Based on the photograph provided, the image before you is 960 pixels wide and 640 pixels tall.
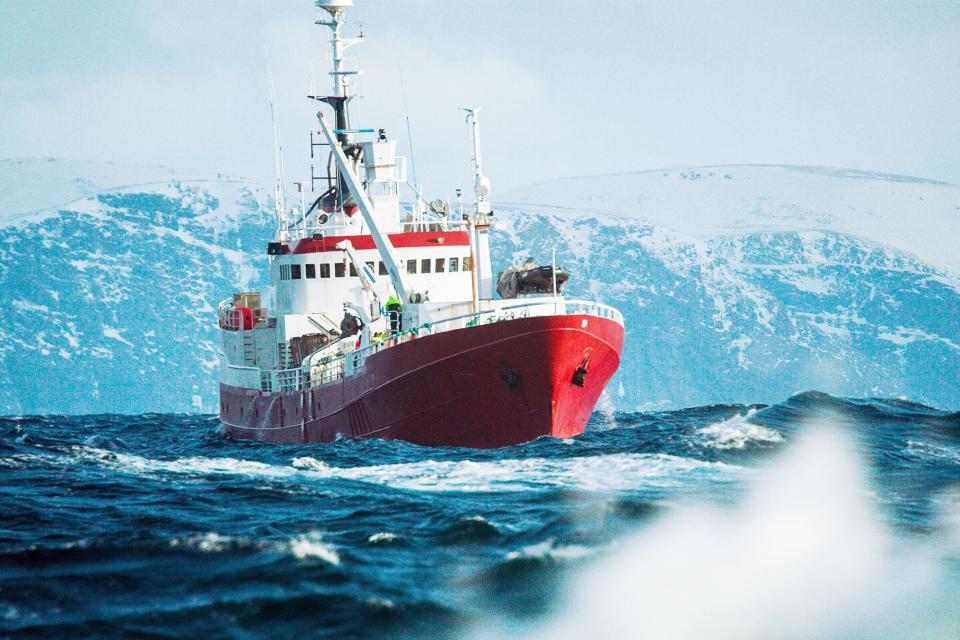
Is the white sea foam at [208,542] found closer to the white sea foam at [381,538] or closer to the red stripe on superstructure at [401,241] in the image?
the white sea foam at [381,538]

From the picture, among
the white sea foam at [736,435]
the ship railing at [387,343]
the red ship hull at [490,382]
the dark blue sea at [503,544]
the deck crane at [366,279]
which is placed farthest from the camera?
the deck crane at [366,279]

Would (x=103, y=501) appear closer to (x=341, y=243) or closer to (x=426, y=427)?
(x=426, y=427)

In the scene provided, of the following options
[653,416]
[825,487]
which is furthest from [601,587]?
[653,416]

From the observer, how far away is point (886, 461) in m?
30.3

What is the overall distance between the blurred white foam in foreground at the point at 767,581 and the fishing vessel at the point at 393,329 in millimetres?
11184

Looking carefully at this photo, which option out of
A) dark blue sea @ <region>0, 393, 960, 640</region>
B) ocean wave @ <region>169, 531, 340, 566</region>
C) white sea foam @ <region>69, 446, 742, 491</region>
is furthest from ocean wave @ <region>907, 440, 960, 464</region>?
ocean wave @ <region>169, 531, 340, 566</region>

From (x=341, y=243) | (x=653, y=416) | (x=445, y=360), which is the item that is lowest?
(x=653, y=416)

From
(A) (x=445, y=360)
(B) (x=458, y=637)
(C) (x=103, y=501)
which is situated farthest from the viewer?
(A) (x=445, y=360)

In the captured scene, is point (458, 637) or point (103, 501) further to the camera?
point (103, 501)

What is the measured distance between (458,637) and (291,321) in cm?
2985

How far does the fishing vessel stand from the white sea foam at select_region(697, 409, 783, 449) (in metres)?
3.68

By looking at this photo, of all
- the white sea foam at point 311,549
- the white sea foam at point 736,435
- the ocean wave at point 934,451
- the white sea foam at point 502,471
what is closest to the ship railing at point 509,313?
the white sea foam at point 736,435

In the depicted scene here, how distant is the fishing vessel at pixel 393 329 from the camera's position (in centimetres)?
3478

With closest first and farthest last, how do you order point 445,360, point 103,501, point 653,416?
1. point 103,501
2. point 445,360
3. point 653,416
